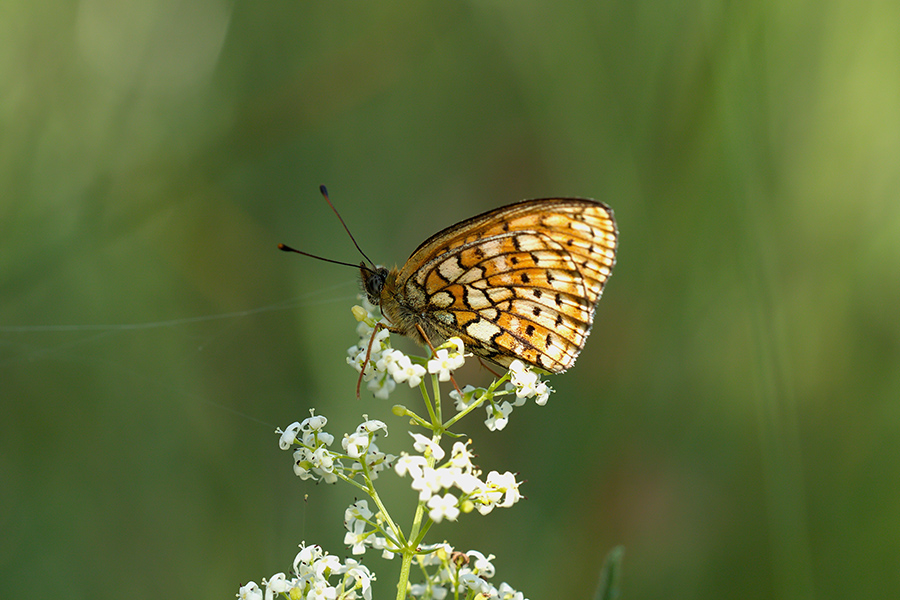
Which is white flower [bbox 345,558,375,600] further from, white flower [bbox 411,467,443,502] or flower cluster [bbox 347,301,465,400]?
flower cluster [bbox 347,301,465,400]

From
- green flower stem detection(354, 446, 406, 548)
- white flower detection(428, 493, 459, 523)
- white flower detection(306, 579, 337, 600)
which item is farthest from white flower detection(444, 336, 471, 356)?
white flower detection(306, 579, 337, 600)

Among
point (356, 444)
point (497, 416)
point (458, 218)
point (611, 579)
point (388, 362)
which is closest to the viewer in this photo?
point (611, 579)

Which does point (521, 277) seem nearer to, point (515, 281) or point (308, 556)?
point (515, 281)

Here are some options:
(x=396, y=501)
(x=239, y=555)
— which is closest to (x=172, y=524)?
(x=239, y=555)

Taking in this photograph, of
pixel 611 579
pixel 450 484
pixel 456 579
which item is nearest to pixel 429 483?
pixel 450 484

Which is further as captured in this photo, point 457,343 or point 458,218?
point 458,218
